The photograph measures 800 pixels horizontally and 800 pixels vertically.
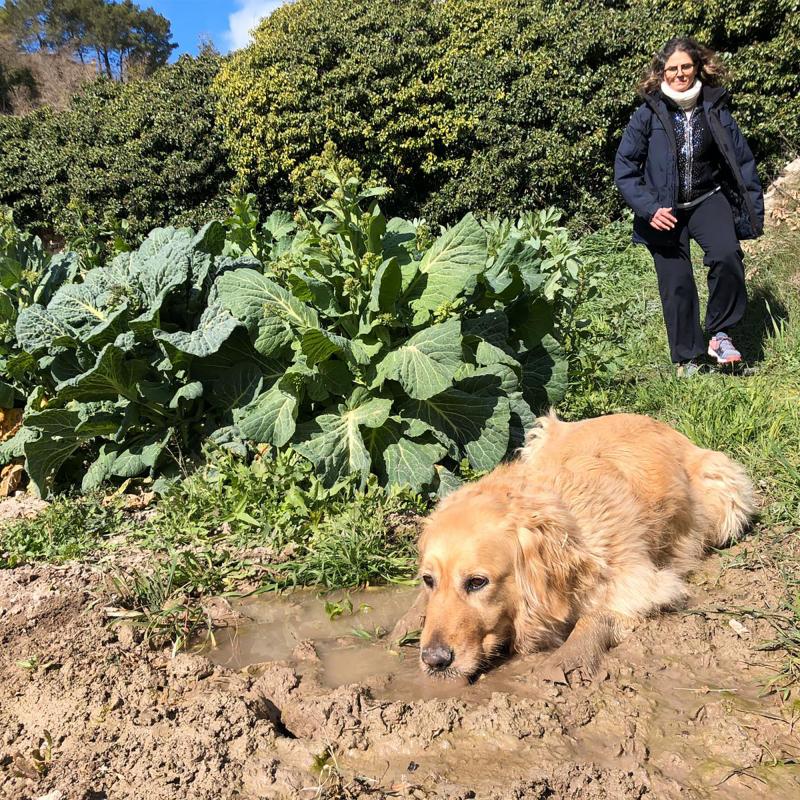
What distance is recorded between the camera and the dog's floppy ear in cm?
271

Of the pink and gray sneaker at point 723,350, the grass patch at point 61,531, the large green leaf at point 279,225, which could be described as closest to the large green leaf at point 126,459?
the grass patch at point 61,531

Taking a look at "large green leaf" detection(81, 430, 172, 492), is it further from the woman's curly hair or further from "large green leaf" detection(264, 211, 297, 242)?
the woman's curly hair

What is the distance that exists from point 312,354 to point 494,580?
5.48 feet

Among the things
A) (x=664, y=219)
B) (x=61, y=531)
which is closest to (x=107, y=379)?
(x=61, y=531)

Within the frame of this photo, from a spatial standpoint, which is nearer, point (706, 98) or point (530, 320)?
point (530, 320)

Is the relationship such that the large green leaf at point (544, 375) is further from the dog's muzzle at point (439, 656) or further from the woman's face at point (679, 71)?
the dog's muzzle at point (439, 656)

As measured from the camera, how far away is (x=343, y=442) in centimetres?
395

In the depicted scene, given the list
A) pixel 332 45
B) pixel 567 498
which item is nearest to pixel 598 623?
pixel 567 498

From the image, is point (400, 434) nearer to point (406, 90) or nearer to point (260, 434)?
point (260, 434)

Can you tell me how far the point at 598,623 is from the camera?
282cm

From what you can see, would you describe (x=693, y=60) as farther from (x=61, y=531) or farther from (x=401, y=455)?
(x=61, y=531)

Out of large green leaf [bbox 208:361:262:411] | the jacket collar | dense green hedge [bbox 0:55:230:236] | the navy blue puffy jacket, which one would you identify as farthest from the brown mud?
dense green hedge [bbox 0:55:230:236]

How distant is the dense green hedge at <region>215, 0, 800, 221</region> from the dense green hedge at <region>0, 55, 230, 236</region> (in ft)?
3.20

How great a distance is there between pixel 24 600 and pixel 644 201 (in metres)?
4.93
